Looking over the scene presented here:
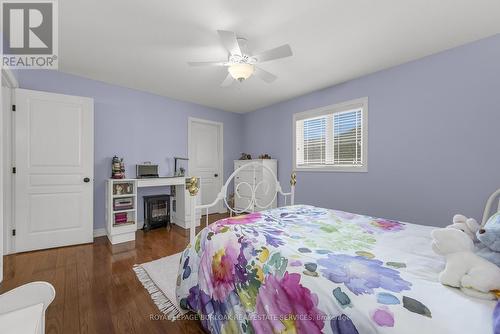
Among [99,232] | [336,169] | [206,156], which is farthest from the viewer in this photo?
[206,156]

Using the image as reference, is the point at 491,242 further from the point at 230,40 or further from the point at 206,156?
the point at 206,156

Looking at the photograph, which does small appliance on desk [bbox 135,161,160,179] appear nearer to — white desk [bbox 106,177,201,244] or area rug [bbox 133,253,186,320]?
white desk [bbox 106,177,201,244]

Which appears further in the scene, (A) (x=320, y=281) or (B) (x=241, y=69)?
(B) (x=241, y=69)

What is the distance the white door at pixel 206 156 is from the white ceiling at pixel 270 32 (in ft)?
5.13

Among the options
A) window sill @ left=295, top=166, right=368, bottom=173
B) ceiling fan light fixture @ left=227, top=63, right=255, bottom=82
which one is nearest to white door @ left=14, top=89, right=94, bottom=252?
ceiling fan light fixture @ left=227, top=63, right=255, bottom=82

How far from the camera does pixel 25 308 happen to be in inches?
32.7

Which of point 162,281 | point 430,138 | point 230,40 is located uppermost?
point 230,40

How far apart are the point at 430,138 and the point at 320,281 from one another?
262 cm

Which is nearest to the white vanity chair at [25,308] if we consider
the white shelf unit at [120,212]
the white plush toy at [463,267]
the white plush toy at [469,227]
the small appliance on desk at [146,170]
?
the white plush toy at [463,267]

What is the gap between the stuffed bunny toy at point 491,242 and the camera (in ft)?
2.70

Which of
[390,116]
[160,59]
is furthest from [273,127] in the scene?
[160,59]

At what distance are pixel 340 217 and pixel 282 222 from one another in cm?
56

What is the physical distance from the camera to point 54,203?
109 inches

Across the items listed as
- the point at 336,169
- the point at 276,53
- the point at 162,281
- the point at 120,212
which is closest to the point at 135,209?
the point at 120,212
